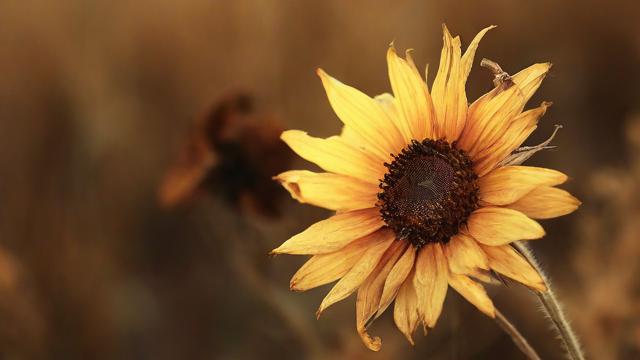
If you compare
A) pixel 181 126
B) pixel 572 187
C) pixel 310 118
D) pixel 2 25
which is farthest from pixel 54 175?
pixel 572 187

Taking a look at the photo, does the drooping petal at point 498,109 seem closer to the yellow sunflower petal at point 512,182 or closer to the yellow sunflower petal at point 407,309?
the yellow sunflower petal at point 512,182

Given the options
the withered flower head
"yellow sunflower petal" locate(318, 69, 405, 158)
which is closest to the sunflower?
"yellow sunflower petal" locate(318, 69, 405, 158)

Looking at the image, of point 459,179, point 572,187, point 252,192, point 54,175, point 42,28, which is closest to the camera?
point 459,179

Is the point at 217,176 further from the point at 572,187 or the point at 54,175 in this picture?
the point at 572,187

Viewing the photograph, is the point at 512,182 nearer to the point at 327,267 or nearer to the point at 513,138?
the point at 513,138

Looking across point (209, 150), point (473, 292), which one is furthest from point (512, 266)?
point (209, 150)

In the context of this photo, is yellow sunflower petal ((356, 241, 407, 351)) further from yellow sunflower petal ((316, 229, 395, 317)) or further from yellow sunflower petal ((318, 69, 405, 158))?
yellow sunflower petal ((318, 69, 405, 158))

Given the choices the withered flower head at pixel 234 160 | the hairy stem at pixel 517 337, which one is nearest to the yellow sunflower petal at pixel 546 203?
the hairy stem at pixel 517 337
